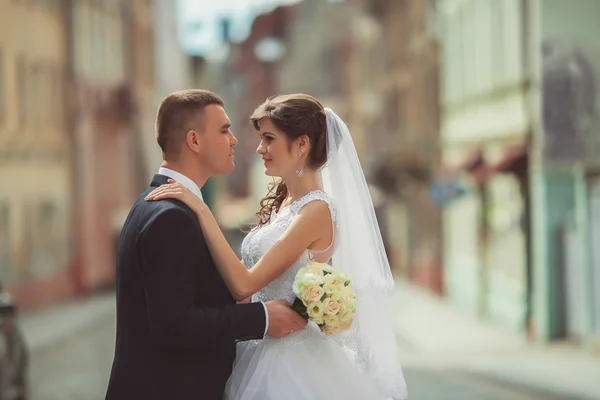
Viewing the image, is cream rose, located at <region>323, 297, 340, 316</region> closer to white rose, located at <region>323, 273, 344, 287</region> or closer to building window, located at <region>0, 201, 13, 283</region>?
white rose, located at <region>323, 273, 344, 287</region>

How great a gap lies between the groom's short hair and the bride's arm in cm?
22

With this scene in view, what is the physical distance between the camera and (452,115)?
24344mm

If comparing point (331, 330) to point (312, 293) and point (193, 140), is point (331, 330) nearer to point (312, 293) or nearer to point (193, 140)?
point (312, 293)

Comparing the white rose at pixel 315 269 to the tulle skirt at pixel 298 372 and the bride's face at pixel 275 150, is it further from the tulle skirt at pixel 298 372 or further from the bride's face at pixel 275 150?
the bride's face at pixel 275 150

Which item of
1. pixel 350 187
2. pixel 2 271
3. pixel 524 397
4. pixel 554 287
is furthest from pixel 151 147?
pixel 350 187

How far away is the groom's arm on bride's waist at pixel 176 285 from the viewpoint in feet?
12.3

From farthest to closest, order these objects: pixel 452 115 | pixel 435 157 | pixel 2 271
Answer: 1. pixel 435 157
2. pixel 452 115
3. pixel 2 271

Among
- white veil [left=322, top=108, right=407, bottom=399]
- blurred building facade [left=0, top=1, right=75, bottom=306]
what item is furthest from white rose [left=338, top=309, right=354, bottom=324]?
blurred building facade [left=0, top=1, right=75, bottom=306]

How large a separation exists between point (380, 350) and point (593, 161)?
12761mm

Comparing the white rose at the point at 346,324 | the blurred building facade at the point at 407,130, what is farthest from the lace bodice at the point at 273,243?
the blurred building facade at the point at 407,130

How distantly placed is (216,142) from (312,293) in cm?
73

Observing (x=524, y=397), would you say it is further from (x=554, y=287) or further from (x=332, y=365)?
(x=332, y=365)

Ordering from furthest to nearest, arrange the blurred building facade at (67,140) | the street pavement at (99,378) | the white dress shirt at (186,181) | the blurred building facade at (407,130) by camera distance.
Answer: the blurred building facade at (407,130), the blurred building facade at (67,140), the street pavement at (99,378), the white dress shirt at (186,181)

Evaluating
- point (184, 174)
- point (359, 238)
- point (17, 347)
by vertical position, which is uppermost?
point (184, 174)
